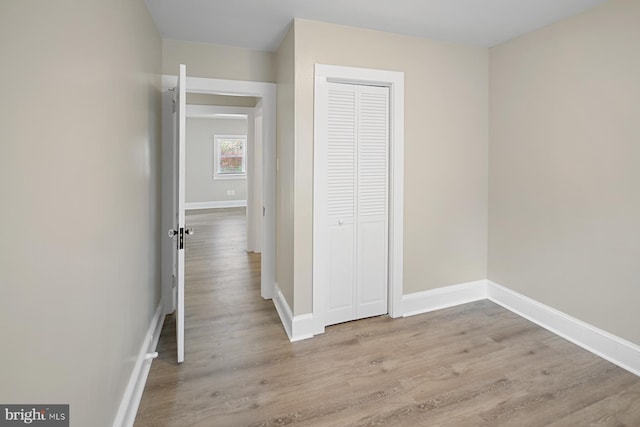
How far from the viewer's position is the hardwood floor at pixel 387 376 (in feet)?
6.06

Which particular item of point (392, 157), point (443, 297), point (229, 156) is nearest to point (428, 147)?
point (392, 157)

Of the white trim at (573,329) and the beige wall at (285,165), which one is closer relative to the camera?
the white trim at (573,329)

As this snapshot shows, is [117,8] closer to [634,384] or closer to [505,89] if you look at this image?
[505,89]

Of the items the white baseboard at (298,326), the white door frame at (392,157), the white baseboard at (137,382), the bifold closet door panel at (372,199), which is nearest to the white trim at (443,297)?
the white door frame at (392,157)

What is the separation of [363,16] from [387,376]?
2.63 meters

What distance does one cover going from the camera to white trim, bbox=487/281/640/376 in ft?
7.46

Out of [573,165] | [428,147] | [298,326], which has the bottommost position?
[298,326]

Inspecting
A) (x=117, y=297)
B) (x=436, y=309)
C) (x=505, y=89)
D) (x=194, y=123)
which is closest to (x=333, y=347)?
(x=436, y=309)

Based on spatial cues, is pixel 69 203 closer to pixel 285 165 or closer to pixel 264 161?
pixel 285 165

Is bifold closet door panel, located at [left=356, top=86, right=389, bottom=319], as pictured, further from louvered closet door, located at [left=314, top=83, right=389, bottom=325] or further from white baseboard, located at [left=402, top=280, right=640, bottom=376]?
white baseboard, located at [left=402, top=280, right=640, bottom=376]

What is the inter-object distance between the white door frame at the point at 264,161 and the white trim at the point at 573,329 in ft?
7.74

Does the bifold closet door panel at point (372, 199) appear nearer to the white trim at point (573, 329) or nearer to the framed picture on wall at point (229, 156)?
the white trim at point (573, 329)

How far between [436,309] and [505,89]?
86.9 inches

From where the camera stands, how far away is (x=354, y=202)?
2916 mm
